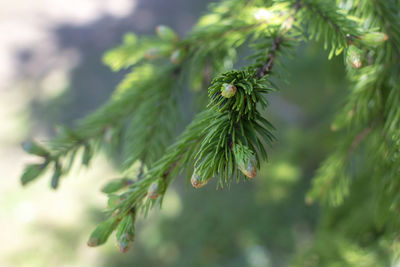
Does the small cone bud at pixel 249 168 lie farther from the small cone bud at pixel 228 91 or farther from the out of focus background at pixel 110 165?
the out of focus background at pixel 110 165

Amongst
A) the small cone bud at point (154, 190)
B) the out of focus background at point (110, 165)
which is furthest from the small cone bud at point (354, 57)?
the small cone bud at point (154, 190)

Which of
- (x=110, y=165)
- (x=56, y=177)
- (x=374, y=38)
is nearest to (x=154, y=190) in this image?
(x=56, y=177)

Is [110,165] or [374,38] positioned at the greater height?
[374,38]

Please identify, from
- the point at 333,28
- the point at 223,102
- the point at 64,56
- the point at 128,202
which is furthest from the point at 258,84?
the point at 64,56

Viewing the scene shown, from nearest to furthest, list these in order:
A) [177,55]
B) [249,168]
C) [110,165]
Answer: [249,168], [177,55], [110,165]

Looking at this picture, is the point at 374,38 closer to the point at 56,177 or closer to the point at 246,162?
the point at 246,162

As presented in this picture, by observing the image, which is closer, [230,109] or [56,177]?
[230,109]

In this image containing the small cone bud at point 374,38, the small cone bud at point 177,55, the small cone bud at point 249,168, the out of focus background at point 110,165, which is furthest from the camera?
the out of focus background at point 110,165
